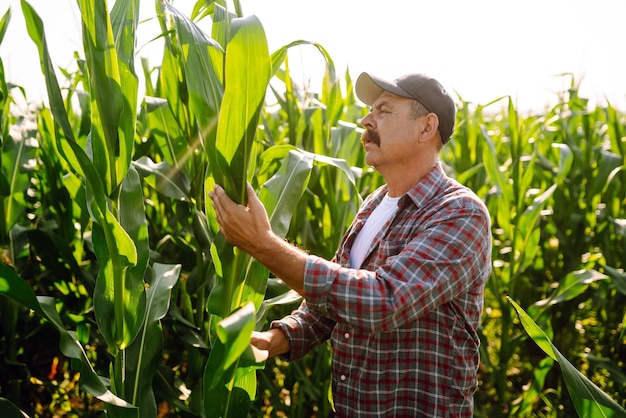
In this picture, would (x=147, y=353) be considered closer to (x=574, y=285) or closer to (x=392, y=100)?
(x=392, y=100)

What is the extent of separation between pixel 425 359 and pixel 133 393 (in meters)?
0.73

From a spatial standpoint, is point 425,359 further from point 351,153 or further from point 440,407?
point 351,153

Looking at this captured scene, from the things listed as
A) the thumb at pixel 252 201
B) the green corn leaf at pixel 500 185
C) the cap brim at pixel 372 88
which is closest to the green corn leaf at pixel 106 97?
the thumb at pixel 252 201

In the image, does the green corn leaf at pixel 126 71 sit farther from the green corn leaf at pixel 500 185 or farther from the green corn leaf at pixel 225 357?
the green corn leaf at pixel 500 185

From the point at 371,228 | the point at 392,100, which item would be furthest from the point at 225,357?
the point at 392,100

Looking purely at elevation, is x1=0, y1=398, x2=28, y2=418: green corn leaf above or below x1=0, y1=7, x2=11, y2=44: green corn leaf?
below

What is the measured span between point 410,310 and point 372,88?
0.79 metres

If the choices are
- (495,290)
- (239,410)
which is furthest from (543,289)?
(239,410)

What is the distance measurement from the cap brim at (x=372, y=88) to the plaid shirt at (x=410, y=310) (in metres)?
0.27

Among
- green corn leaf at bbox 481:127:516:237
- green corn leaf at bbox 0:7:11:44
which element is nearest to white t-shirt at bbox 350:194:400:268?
green corn leaf at bbox 481:127:516:237

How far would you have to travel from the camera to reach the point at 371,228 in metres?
1.78

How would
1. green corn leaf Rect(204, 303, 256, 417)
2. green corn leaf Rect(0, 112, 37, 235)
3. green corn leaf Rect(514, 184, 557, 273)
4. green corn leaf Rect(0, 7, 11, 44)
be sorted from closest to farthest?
green corn leaf Rect(204, 303, 256, 417), green corn leaf Rect(0, 7, 11, 44), green corn leaf Rect(0, 112, 37, 235), green corn leaf Rect(514, 184, 557, 273)

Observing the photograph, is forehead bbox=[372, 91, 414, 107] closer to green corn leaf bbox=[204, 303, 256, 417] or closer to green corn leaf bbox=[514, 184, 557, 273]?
green corn leaf bbox=[204, 303, 256, 417]

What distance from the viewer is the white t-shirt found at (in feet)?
5.72
